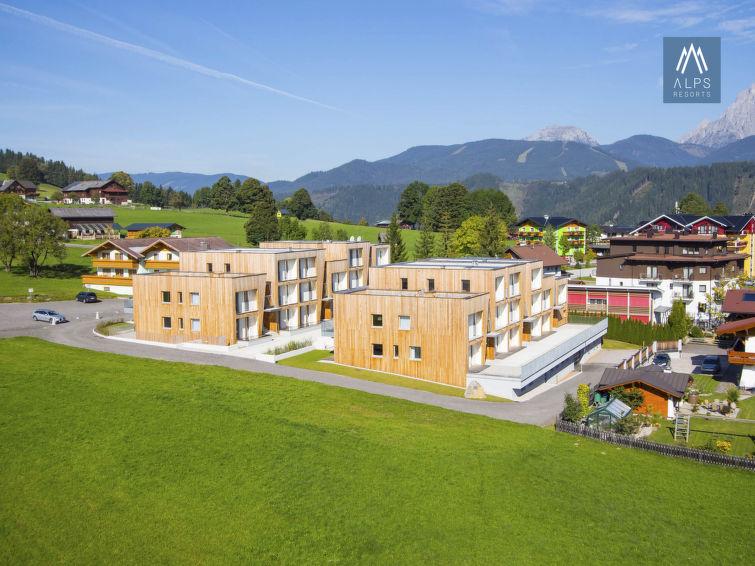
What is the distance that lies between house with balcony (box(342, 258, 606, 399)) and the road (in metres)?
1.62

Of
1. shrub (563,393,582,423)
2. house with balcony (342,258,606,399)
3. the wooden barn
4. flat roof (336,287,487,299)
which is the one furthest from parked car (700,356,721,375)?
shrub (563,393,582,423)

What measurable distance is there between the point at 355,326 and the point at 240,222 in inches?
4171

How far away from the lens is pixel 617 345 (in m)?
57.8

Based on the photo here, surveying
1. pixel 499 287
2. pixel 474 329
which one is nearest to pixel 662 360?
pixel 499 287

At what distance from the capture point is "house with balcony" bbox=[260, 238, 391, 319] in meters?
58.4

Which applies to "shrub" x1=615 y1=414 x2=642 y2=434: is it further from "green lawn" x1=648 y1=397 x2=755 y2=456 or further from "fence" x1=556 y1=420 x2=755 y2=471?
"fence" x1=556 y1=420 x2=755 y2=471

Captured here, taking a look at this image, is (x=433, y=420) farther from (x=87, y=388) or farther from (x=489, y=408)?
(x=87, y=388)

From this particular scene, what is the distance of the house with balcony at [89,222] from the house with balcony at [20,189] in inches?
1601

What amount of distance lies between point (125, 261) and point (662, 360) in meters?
57.2

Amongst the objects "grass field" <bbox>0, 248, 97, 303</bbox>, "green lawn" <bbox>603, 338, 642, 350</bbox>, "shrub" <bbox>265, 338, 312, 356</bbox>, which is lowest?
"green lawn" <bbox>603, 338, 642, 350</bbox>

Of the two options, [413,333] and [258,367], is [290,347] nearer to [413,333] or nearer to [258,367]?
[258,367]

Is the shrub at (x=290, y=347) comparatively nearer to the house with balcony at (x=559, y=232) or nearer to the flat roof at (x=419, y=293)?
the flat roof at (x=419, y=293)

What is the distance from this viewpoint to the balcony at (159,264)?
7500cm

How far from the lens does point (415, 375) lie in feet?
130
